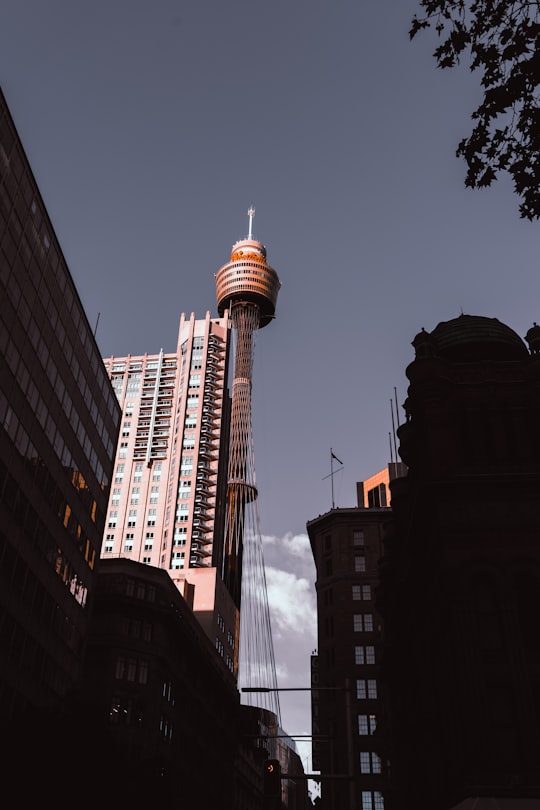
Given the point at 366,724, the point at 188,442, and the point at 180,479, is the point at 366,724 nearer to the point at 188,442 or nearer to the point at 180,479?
the point at 180,479

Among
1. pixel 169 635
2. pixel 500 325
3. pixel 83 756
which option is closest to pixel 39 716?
pixel 83 756

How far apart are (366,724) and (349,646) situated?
1042 cm

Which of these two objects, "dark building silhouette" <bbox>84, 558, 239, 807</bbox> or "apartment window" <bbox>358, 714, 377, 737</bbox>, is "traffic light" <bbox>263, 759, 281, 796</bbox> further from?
"apartment window" <bbox>358, 714, 377, 737</bbox>

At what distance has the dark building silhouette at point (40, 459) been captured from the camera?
1869 inches

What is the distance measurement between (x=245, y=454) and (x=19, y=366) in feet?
489

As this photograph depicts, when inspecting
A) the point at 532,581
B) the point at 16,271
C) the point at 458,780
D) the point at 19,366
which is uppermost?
the point at 16,271

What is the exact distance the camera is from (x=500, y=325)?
62.2m

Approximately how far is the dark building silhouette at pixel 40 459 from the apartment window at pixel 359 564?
5528 cm

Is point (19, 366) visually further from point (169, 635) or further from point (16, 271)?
point (169, 635)

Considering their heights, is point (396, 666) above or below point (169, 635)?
below

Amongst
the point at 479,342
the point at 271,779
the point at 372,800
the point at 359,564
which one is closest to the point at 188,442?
the point at 359,564

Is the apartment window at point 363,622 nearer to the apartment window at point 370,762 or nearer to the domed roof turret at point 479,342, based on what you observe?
the apartment window at point 370,762

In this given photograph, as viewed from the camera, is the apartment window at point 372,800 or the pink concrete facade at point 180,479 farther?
the pink concrete facade at point 180,479

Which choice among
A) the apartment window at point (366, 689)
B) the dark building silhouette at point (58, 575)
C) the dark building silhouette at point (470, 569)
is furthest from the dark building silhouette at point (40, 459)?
the apartment window at point (366, 689)
